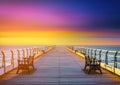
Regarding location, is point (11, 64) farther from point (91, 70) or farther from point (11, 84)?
point (11, 84)

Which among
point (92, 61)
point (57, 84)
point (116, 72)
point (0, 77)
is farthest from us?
point (92, 61)

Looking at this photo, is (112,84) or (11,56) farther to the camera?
(11,56)

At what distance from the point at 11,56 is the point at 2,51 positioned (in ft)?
10.6

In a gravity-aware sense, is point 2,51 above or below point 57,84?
above

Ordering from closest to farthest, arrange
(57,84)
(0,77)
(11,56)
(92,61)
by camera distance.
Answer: (57,84)
(0,77)
(92,61)
(11,56)

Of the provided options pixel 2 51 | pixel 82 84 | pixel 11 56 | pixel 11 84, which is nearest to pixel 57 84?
pixel 82 84

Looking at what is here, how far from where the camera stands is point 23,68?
20844mm

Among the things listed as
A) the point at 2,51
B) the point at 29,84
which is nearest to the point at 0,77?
the point at 2,51

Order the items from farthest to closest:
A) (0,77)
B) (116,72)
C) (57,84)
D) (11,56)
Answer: (11,56) < (116,72) < (0,77) < (57,84)

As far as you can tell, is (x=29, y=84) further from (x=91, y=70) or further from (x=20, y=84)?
(x=91, y=70)

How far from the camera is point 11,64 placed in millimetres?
23453

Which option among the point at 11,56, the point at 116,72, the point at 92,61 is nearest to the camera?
the point at 116,72

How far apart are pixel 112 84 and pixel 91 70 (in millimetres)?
6355

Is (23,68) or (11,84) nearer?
(11,84)
